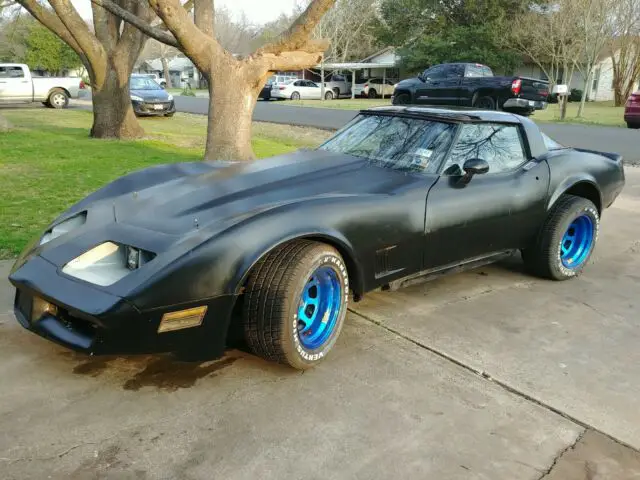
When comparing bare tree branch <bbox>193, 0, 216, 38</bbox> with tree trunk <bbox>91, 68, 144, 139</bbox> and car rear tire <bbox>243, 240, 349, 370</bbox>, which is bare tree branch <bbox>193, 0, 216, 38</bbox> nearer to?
tree trunk <bbox>91, 68, 144, 139</bbox>

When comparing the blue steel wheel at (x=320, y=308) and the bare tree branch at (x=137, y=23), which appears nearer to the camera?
the blue steel wheel at (x=320, y=308)

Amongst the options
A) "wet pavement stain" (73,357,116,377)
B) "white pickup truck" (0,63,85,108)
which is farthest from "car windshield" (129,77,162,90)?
"wet pavement stain" (73,357,116,377)

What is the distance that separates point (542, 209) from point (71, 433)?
351 centimetres

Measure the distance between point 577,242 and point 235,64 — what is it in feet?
17.7

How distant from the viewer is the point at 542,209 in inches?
177

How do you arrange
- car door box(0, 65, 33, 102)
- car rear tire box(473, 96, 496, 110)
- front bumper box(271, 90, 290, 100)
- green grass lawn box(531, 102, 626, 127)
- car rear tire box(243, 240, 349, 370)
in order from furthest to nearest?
front bumper box(271, 90, 290, 100), car door box(0, 65, 33, 102), green grass lawn box(531, 102, 626, 127), car rear tire box(473, 96, 496, 110), car rear tire box(243, 240, 349, 370)

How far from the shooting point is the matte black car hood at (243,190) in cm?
312

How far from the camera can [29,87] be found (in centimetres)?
2194

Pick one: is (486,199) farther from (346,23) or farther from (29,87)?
(346,23)

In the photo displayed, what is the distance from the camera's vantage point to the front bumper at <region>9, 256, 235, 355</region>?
2.66m

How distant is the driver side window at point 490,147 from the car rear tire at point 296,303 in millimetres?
1239

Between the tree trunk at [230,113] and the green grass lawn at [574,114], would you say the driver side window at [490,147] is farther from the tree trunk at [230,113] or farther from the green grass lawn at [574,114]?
the green grass lawn at [574,114]

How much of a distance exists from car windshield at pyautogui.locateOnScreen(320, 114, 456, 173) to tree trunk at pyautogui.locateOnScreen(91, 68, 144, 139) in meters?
9.38

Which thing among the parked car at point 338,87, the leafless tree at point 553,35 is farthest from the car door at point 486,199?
the parked car at point 338,87
